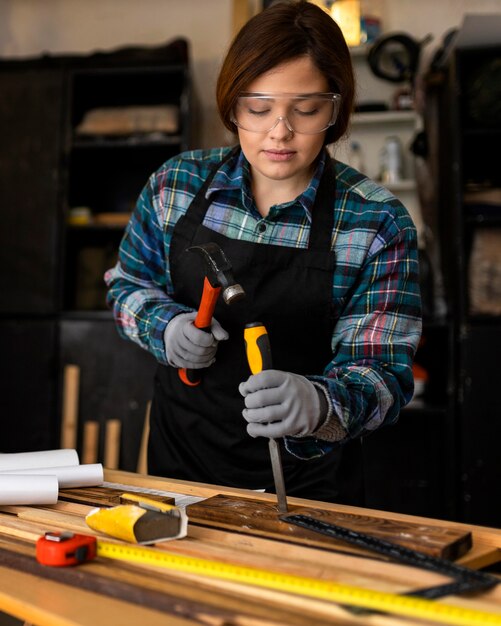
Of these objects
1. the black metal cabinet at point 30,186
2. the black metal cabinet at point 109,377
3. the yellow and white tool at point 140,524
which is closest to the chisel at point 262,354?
the yellow and white tool at point 140,524

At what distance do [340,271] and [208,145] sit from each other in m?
2.49

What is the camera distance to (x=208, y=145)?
3855 mm

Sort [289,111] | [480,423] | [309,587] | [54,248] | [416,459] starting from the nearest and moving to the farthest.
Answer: [309,587] < [289,111] < [480,423] < [416,459] < [54,248]

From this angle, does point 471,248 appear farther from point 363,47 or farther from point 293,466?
point 293,466

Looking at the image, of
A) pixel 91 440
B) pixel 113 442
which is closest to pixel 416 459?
pixel 113 442

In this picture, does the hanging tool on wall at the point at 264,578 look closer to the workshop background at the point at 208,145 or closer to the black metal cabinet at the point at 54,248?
the workshop background at the point at 208,145

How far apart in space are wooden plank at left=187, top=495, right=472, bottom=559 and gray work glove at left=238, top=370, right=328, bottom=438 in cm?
13

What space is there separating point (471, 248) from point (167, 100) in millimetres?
1739

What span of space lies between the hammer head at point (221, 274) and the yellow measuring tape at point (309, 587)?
46 cm

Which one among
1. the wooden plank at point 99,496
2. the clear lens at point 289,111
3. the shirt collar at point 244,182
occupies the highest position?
the clear lens at point 289,111

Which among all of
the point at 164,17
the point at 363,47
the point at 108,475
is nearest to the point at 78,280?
the point at 164,17

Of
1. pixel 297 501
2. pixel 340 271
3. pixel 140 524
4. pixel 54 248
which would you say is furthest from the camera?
pixel 54 248

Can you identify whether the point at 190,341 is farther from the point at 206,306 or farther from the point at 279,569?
the point at 279,569

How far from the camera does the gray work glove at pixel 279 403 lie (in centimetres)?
115
